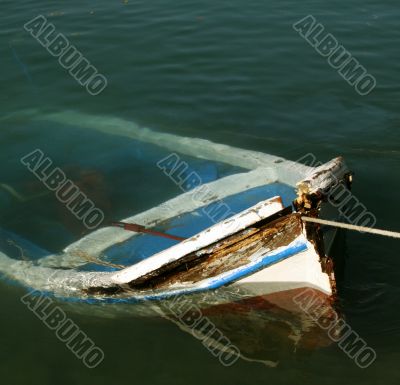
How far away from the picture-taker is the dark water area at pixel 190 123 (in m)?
4.86

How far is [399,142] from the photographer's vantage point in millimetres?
7668

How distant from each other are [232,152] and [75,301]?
2.65 meters

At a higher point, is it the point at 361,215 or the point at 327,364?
the point at 361,215

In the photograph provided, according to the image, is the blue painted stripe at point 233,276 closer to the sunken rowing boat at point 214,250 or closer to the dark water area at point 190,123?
the sunken rowing boat at point 214,250

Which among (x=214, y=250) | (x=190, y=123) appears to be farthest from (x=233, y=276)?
(x=190, y=123)

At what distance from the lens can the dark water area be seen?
4.86 m

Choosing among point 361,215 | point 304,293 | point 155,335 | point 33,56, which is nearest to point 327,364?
point 304,293

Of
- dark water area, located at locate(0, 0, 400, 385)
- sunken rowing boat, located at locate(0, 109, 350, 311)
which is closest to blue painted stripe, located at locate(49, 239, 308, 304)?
sunken rowing boat, located at locate(0, 109, 350, 311)

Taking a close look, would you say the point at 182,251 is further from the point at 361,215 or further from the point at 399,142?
the point at 399,142

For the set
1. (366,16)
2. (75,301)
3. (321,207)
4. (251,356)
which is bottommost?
(75,301)

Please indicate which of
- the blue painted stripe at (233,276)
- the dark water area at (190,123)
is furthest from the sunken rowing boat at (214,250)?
the dark water area at (190,123)

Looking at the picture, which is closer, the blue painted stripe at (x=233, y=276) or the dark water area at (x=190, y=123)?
the blue painted stripe at (x=233, y=276)

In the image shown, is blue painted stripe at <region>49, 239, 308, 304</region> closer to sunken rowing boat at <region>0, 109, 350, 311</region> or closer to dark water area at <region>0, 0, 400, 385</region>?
sunken rowing boat at <region>0, 109, 350, 311</region>

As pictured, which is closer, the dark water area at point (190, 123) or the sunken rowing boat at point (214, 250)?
the sunken rowing boat at point (214, 250)
